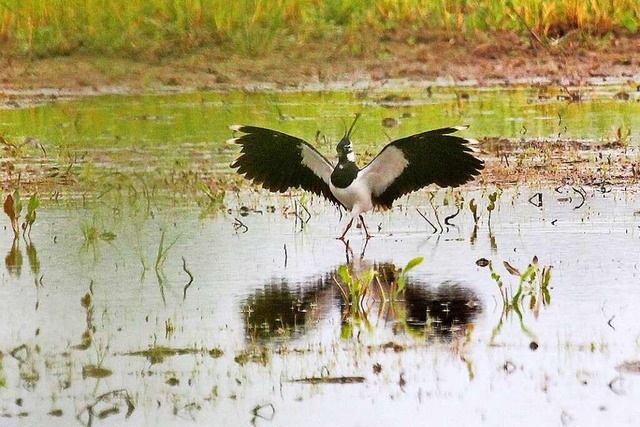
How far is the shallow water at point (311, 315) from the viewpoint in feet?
19.8

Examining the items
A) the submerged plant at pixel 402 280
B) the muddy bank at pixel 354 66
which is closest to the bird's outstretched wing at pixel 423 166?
the submerged plant at pixel 402 280

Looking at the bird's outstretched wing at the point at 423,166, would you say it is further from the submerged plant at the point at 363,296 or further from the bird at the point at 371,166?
the submerged plant at the point at 363,296

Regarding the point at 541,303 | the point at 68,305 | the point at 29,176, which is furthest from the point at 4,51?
the point at 541,303

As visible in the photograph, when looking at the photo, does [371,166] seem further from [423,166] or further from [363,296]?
[363,296]

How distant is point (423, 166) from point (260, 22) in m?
9.26

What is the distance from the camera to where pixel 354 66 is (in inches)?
674

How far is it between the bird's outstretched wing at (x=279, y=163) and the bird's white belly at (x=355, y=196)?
186 millimetres

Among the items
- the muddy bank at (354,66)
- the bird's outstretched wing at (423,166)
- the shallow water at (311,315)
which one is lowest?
the shallow water at (311,315)

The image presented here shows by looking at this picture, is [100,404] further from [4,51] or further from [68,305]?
[4,51]

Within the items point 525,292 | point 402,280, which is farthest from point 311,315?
point 525,292

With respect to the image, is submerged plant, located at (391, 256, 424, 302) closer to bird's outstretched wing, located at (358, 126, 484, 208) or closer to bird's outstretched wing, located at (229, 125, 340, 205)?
bird's outstretched wing, located at (358, 126, 484, 208)

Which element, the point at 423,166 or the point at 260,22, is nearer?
the point at 423,166

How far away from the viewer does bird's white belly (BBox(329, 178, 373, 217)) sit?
9305 millimetres

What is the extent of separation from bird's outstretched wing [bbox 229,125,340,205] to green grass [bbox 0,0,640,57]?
25.4 feet
